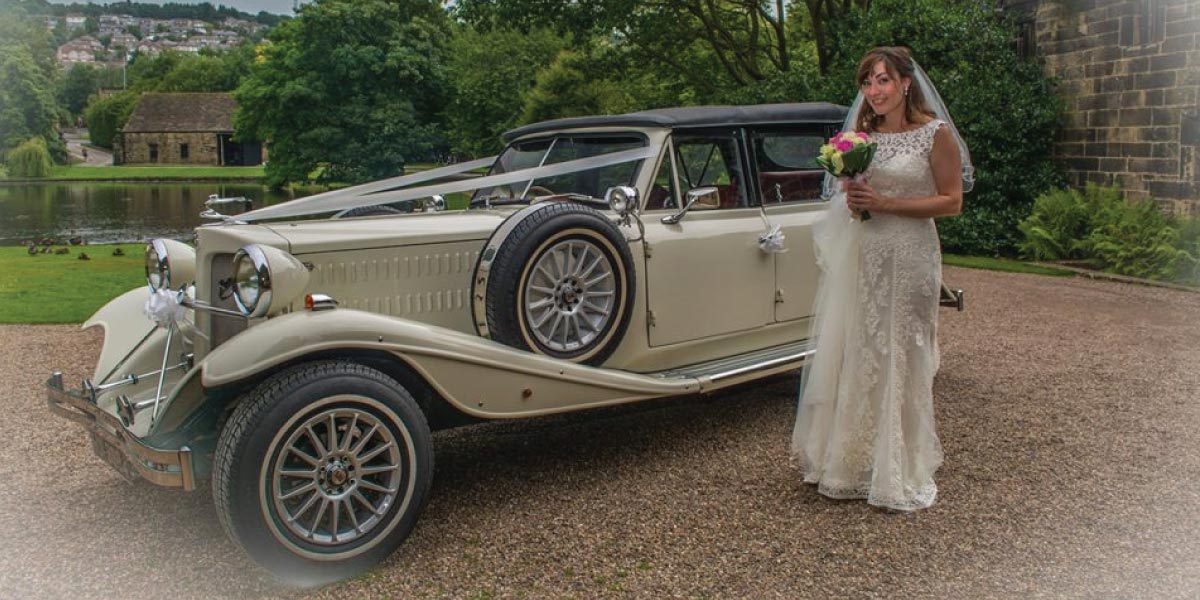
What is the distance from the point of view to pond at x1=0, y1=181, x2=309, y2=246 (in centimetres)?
1919

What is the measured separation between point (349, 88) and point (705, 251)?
708 inches

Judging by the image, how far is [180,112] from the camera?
2916cm

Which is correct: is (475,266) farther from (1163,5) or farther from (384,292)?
(1163,5)

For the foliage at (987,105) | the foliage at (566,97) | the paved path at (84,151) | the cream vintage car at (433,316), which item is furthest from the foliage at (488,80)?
the cream vintage car at (433,316)

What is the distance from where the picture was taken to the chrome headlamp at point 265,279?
3668 mm

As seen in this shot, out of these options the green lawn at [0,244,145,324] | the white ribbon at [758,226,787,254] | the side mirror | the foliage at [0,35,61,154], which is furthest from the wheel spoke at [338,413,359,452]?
the green lawn at [0,244,145,324]

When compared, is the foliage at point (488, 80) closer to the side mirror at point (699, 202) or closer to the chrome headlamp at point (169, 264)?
the side mirror at point (699, 202)

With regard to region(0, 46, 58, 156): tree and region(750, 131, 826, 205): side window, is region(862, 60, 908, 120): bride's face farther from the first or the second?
region(0, 46, 58, 156): tree

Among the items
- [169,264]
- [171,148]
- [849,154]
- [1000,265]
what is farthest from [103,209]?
[849,154]

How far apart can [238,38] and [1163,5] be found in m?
13.8

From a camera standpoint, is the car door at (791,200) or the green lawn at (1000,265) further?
the green lawn at (1000,265)

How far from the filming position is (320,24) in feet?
70.8

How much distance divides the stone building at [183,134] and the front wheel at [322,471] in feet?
68.5

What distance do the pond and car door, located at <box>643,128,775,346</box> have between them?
34.6ft
